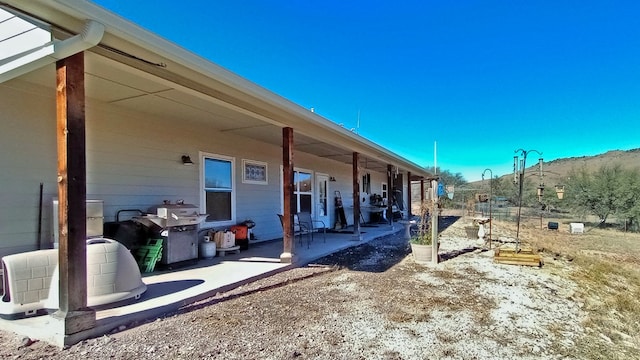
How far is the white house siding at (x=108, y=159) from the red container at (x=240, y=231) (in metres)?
0.44

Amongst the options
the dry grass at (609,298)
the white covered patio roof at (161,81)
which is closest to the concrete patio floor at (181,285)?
the white covered patio roof at (161,81)

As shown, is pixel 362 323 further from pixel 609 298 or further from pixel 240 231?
pixel 240 231

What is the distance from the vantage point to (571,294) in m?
4.27

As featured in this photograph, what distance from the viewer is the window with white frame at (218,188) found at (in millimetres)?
6384

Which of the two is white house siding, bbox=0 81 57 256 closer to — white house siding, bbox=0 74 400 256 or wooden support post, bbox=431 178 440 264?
white house siding, bbox=0 74 400 256

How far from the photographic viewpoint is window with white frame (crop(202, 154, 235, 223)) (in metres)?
6.38

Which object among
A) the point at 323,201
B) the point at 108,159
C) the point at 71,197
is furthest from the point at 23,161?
the point at 323,201

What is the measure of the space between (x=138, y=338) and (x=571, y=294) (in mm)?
4851

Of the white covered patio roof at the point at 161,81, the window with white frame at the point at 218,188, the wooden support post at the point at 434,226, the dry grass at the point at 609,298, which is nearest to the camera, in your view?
the white covered patio roof at the point at 161,81

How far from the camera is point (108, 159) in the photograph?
4.77 m

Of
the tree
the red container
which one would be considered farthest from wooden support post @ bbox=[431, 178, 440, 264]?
the tree

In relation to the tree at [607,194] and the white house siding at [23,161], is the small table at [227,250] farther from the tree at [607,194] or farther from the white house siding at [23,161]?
the tree at [607,194]

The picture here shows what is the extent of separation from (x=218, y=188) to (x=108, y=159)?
2.15 metres

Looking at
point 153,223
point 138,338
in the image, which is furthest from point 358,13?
point 138,338
